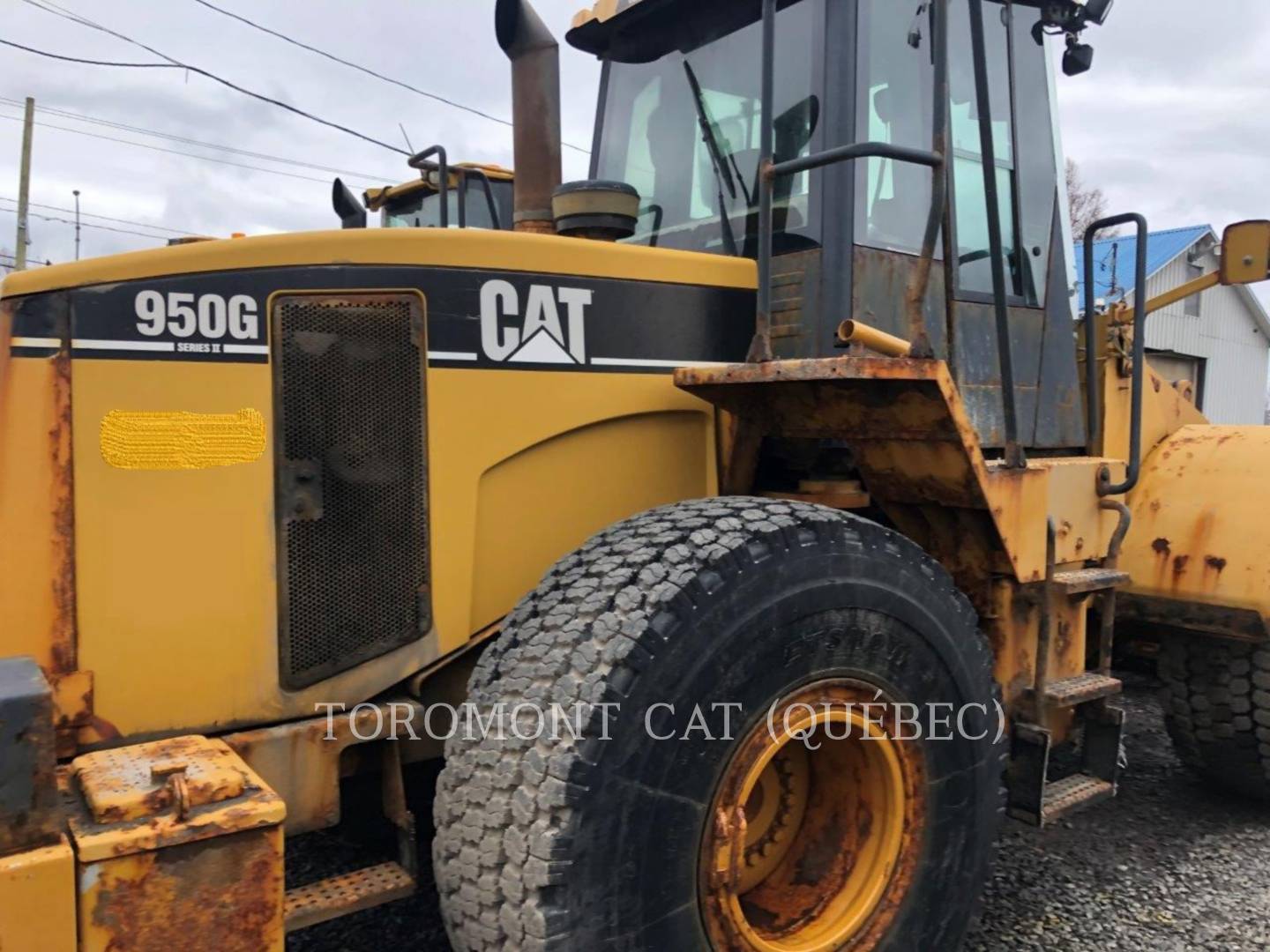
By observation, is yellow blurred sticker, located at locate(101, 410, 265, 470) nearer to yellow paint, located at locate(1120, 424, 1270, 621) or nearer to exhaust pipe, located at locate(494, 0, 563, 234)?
exhaust pipe, located at locate(494, 0, 563, 234)

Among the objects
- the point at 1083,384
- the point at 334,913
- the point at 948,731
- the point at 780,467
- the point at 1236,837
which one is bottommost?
the point at 1236,837

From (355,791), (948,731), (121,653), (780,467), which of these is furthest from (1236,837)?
(121,653)

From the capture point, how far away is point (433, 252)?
8.13 feet

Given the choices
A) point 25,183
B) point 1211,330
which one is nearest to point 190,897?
point 25,183

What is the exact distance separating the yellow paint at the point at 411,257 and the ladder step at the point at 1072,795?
174 cm

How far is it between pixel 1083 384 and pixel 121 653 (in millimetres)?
3344

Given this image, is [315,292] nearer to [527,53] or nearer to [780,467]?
[527,53]

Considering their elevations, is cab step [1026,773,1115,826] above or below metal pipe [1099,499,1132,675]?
below

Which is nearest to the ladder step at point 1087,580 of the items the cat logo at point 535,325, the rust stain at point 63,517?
the cat logo at point 535,325

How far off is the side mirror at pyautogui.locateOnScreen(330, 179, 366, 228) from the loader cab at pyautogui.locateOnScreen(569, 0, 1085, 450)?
1.06 meters

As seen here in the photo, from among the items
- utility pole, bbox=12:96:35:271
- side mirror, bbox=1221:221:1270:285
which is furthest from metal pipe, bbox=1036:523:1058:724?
utility pole, bbox=12:96:35:271

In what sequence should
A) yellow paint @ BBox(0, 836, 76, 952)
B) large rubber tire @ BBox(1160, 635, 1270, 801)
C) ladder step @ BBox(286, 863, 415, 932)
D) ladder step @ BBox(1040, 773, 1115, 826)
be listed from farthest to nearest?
1. large rubber tire @ BBox(1160, 635, 1270, 801)
2. ladder step @ BBox(1040, 773, 1115, 826)
3. ladder step @ BBox(286, 863, 415, 932)
4. yellow paint @ BBox(0, 836, 76, 952)

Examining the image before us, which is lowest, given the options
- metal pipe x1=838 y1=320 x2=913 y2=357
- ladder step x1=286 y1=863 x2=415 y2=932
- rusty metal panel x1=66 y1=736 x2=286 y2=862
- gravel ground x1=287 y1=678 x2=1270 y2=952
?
gravel ground x1=287 y1=678 x2=1270 y2=952

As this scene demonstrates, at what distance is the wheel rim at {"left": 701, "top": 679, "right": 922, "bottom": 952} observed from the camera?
91.5 inches
